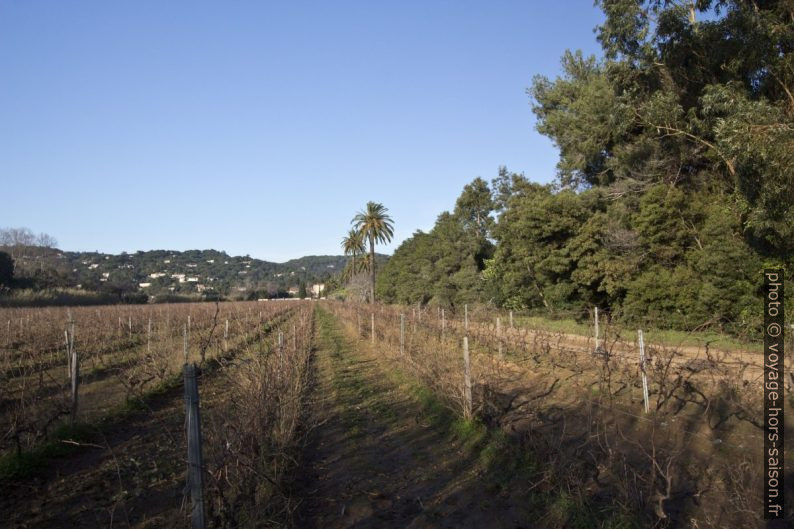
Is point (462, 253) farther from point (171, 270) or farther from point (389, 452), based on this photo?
point (171, 270)

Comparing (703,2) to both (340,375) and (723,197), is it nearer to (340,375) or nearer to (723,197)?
(723,197)

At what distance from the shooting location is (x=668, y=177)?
72.0ft

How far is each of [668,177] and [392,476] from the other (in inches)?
792

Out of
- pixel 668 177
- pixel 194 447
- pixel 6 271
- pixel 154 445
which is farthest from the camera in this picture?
pixel 6 271

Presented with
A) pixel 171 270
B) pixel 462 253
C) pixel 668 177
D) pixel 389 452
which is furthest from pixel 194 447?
pixel 171 270

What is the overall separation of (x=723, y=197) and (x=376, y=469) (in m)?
17.3

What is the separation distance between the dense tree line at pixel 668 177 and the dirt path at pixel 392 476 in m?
4.26

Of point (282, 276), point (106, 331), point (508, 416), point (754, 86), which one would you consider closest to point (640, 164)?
point (754, 86)

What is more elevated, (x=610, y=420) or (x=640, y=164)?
(x=640, y=164)

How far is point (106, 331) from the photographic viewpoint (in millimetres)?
21469

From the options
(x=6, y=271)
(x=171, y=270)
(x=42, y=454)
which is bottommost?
(x=42, y=454)

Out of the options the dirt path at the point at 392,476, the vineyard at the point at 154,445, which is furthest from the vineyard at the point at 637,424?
the vineyard at the point at 154,445

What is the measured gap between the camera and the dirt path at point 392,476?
5289 mm

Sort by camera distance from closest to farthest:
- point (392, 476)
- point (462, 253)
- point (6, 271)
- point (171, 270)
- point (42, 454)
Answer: point (392, 476)
point (42, 454)
point (462, 253)
point (6, 271)
point (171, 270)
